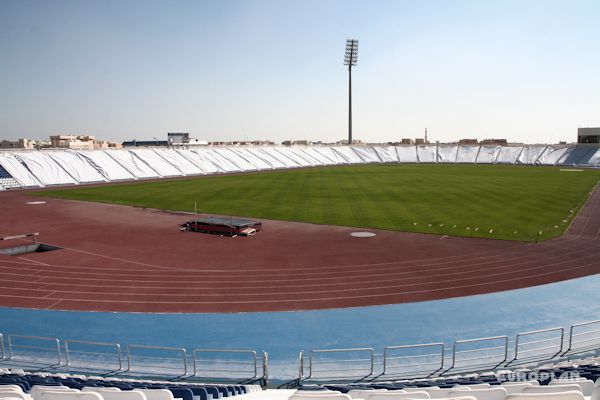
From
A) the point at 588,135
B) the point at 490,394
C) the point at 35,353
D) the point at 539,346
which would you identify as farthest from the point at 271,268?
the point at 588,135

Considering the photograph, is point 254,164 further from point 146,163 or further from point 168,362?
point 168,362

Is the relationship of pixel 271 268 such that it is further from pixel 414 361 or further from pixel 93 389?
pixel 93 389

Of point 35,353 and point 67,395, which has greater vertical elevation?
point 67,395

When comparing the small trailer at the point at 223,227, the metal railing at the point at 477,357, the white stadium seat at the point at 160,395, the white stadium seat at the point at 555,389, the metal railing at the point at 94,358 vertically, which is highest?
the white stadium seat at the point at 555,389

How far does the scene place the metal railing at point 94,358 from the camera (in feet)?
41.5

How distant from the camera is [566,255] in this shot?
23766 mm

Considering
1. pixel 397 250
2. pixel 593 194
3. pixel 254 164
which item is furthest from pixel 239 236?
pixel 254 164

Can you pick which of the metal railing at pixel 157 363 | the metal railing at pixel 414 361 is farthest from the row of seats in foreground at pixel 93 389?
the metal railing at pixel 414 361

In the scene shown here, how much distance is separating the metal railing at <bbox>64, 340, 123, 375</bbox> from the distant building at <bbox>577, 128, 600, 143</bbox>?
128 metres

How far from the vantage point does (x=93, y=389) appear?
708 centimetres

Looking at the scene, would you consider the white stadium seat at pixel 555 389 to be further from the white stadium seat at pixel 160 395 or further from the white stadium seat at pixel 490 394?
the white stadium seat at pixel 160 395

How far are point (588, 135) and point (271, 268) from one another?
395 ft

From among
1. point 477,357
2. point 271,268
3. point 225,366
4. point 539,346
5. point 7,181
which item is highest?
point 7,181

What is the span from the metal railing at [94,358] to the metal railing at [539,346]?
1226cm
